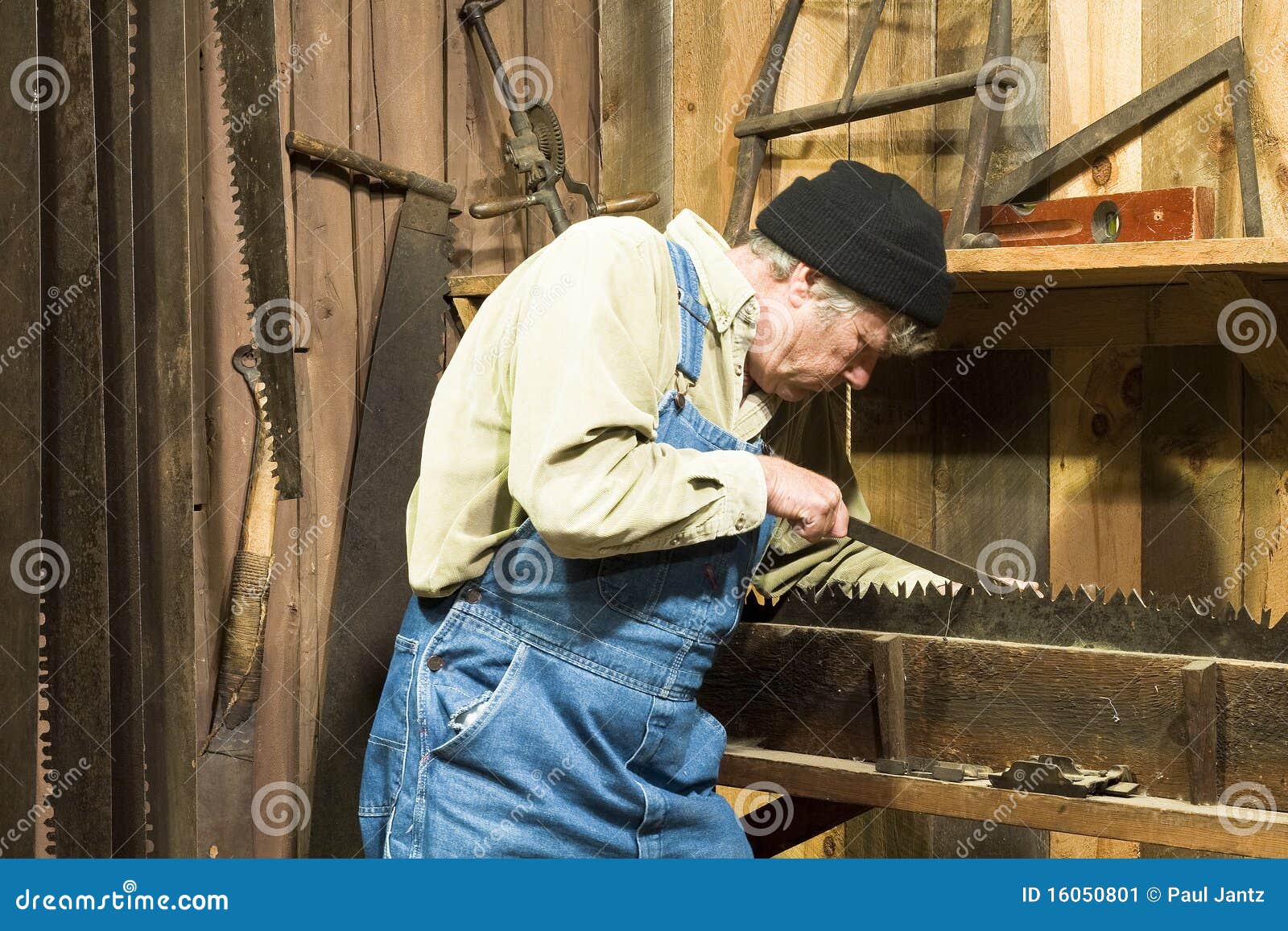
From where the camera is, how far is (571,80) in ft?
9.80

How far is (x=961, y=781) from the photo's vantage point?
1829 millimetres

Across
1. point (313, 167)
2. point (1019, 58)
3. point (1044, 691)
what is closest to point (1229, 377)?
point (1019, 58)

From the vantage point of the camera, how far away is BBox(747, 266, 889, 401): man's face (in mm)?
1710

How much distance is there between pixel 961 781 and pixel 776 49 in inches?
60.6

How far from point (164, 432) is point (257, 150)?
20.4 inches

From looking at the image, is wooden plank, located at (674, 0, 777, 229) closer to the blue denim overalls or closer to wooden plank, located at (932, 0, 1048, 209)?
wooden plank, located at (932, 0, 1048, 209)

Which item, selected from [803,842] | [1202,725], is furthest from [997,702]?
[803,842]

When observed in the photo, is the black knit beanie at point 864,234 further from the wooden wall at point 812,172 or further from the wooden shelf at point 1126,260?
the wooden wall at point 812,172

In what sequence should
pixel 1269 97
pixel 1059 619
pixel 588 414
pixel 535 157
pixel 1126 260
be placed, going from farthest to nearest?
pixel 535 157 < pixel 1269 97 < pixel 1126 260 < pixel 1059 619 < pixel 588 414

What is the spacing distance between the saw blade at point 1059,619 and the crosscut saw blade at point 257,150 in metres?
0.96

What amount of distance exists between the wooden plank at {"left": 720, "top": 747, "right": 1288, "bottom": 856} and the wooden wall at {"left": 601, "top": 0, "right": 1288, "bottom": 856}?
992mm

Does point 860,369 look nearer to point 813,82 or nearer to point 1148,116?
point 1148,116

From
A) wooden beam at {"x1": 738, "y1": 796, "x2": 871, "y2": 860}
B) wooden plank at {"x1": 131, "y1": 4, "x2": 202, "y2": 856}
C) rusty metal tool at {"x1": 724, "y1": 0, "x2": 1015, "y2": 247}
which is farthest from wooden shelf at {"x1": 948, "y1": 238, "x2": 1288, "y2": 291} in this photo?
wooden plank at {"x1": 131, "y1": 4, "x2": 202, "y2": 856}

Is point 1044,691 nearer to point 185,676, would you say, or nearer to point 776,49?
point 185,676
